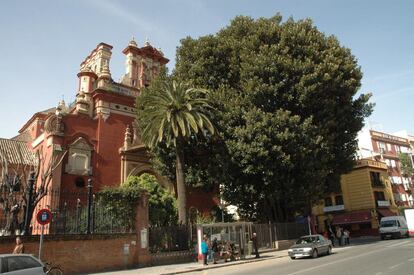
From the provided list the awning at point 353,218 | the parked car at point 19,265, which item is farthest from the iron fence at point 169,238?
the awning at point 353,218

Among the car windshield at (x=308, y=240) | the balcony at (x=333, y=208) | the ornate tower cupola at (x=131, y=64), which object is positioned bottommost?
the car windshield at (x=308, y=240)

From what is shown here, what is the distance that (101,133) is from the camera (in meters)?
32.7

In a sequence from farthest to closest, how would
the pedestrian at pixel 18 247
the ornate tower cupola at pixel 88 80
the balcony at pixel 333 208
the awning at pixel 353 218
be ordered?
the balcony at pixel 333 208, the awning at pixel 353 218, the ornate tower cupola at pixel 88 80, the pedestrian at pixel 18 247

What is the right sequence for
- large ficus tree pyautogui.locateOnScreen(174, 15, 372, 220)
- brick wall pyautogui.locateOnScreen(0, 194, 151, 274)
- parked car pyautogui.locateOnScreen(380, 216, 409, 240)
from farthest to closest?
parked car pyautogui.locateOnScreen(380, 216, 409, 240) → large ficus tree pyautogui.locateOnScreen(174, 15, 372, 220) → brick wall pyautogui.locateOnScreen(0, 194, 151, 274)

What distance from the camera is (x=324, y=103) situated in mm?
26297

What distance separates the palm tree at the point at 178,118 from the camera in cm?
2461

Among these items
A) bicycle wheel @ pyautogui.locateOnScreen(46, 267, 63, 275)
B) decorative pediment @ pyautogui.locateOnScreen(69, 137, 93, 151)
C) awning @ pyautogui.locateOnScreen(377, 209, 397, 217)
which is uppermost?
decorative pediment @ pyautogui.locateOnScreen(69, 137, 93, 151)

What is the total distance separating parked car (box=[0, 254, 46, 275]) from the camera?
999cm

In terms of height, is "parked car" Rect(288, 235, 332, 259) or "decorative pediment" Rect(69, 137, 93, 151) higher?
"decorative pediment" Rect(69, 137, 93, 151)

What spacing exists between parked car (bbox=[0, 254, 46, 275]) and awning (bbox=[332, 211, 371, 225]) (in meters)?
41.6

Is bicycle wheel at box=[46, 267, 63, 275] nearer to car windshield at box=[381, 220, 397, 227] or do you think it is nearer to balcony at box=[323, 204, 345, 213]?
car windshield at box=[381, 220, 397, 227]

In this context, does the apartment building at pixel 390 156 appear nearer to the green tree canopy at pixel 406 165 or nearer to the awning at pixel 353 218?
the green tree canopy at pixel 406 165

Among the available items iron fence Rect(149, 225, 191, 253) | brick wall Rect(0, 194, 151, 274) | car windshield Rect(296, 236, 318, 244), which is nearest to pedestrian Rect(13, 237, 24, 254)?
brick wall Rect(0, 194, 151, 274)

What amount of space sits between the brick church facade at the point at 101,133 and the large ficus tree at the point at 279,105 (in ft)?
26.4
